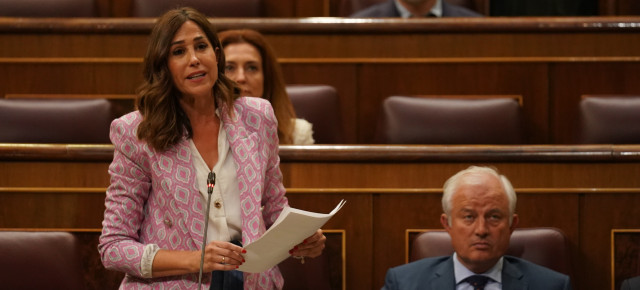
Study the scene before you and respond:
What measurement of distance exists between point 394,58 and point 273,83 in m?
0.23

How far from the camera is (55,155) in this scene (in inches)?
36.9

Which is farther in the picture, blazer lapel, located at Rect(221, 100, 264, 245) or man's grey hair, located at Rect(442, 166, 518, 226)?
man's grey hair, located at Rect(442, 166, 518, 226)

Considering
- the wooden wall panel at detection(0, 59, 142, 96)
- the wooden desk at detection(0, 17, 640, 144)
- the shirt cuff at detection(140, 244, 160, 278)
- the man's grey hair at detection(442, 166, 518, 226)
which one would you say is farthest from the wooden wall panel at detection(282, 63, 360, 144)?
the shirt cuff at detection(140, 244, 160, 278)

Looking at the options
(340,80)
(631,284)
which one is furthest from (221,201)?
(340,80)

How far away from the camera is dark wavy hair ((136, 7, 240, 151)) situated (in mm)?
655

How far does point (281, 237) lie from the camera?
0.60 meters

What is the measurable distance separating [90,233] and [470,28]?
64cm

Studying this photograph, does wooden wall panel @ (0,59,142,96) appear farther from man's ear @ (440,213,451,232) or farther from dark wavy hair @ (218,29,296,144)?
man's ear @ (440,213,451,232)

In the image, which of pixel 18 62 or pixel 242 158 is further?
pixel 18 62

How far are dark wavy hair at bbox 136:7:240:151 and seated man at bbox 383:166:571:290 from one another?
10.6 inches

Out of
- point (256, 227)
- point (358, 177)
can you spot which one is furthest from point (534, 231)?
point (256, 227)

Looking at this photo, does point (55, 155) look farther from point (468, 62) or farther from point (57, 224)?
point (468, 62)

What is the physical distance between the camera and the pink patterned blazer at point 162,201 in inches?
25.5

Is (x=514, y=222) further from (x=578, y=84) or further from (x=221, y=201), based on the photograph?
(x=578, y=84)
